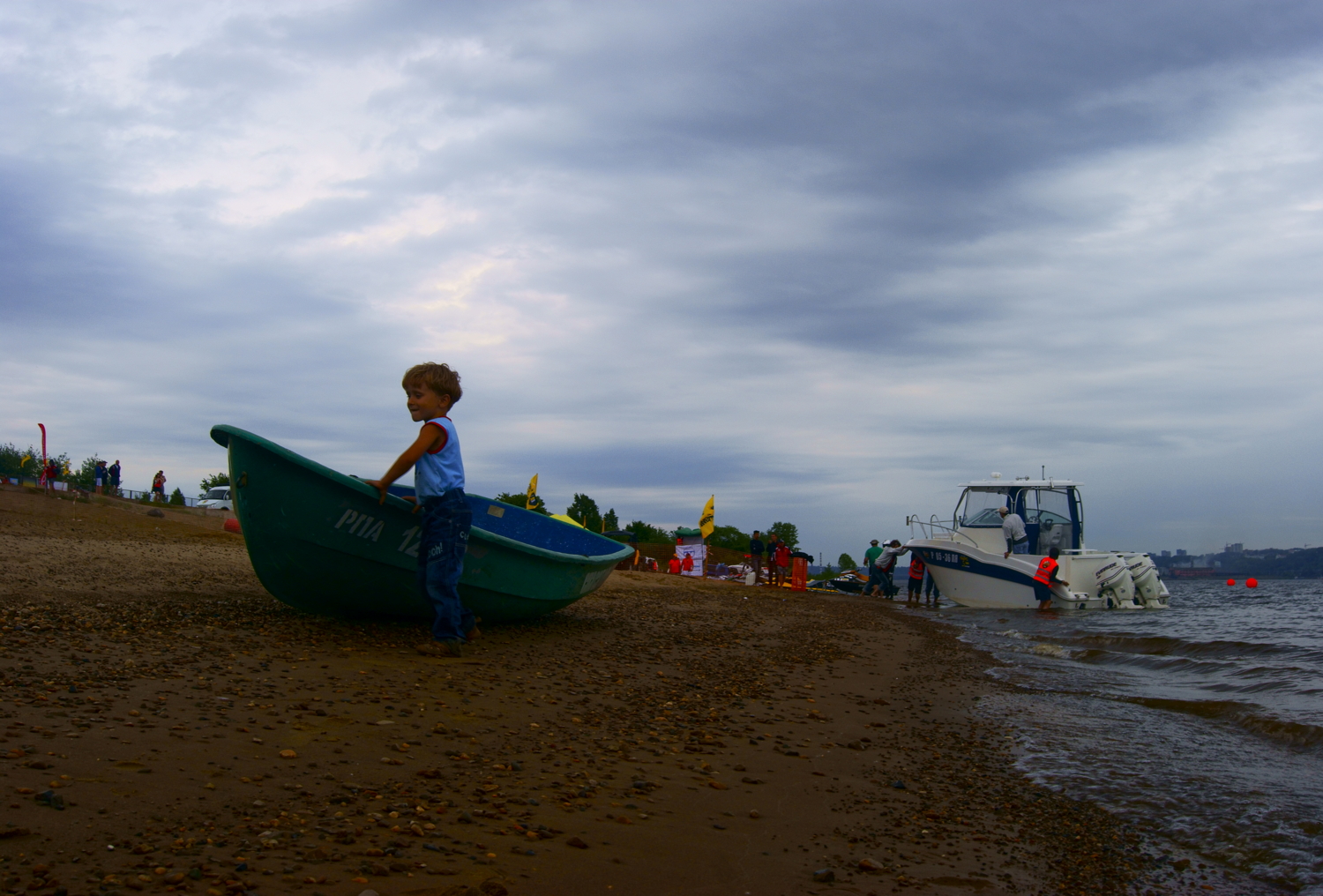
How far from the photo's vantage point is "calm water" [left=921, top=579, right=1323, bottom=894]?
13.7ft

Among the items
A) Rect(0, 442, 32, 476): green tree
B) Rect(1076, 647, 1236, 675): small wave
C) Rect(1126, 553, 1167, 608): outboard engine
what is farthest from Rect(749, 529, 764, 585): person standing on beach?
Rect(0, 442, 32, 476): green tree

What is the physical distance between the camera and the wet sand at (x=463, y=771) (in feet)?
8.36

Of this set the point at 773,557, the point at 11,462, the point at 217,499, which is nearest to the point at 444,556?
the point at 773,557

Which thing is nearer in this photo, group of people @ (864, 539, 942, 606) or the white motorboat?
the white motorboat

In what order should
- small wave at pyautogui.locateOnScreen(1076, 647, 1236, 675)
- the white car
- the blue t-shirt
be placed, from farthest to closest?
the white car
small wave at pyautogui.locateOnScreen(1076, 647, 1236, 675)
the blue t-shirt

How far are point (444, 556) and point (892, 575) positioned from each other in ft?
82.3

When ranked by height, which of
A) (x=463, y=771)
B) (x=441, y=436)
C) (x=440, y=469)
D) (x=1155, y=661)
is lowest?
(x=1155, y=661)

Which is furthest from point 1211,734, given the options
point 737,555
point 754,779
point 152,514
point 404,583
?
point 737,555

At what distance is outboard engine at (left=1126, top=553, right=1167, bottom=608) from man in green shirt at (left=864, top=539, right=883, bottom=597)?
293 inches

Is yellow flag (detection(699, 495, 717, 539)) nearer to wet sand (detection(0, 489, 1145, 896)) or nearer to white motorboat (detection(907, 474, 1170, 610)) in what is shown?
white motorboat (detection(907, 474, 1170, 610))

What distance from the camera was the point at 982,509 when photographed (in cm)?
2516

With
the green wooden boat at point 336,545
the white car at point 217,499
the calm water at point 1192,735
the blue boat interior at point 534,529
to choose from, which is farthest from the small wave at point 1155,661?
the white car at point 217,499

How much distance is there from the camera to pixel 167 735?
11.0 ft

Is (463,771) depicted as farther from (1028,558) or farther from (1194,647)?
(1028,558)
